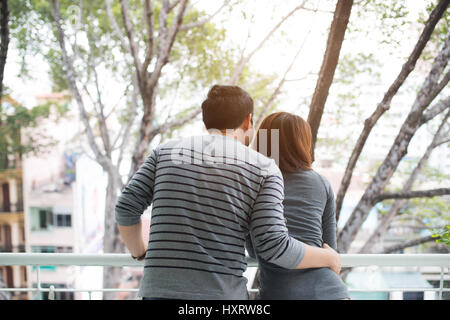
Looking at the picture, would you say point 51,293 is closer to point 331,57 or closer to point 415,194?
point 331,57

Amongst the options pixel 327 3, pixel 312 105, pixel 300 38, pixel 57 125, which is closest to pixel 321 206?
pixel 312 105

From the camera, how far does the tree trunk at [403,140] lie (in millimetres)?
2416

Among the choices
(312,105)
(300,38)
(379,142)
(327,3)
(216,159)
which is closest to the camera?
(216,159)

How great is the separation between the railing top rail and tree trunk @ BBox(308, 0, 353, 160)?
0.73 metres

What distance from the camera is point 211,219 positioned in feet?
2.45

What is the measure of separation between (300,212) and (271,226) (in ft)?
0.53

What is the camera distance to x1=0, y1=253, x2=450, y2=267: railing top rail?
1.10 m

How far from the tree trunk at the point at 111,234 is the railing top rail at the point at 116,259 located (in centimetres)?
262

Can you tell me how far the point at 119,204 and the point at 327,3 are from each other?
2.32m

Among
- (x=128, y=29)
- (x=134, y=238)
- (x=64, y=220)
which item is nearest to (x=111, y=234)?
(x=128, y=29)

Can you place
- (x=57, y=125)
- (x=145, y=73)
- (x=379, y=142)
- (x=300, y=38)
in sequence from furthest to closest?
(x=57, y=125) < (x=379, y=142) < (x=300, y=38) < (x=145, y=73)
